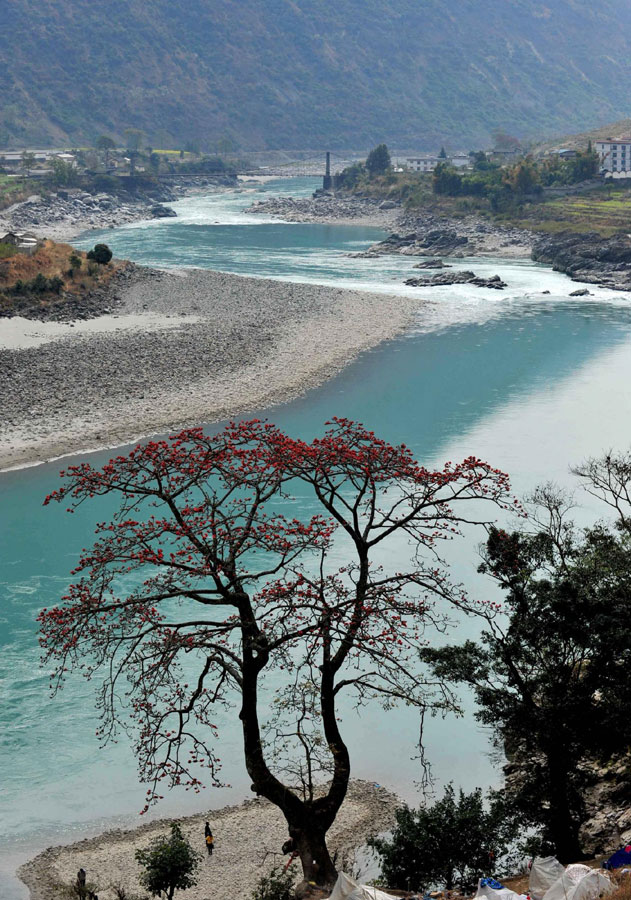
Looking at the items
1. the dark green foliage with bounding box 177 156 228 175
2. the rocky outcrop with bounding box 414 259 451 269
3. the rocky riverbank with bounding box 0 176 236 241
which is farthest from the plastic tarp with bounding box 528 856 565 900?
the dark green foliage with bounding box 177 156 228 175

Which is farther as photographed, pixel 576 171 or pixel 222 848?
pixel 576 171

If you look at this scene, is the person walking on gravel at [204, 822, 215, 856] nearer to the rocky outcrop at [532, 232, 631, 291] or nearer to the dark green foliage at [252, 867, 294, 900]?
the dark green foliage at [252, 867, 294, 900]

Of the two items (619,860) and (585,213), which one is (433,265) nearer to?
(585,213)

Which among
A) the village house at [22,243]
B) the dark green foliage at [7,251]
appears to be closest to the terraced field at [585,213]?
the village house at [22,243]

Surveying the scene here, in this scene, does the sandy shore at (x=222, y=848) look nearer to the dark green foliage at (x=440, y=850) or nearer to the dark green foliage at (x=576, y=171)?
the dark green foliage at (x=440, y=850)

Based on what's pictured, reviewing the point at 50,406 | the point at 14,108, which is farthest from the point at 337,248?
the point at 14,108

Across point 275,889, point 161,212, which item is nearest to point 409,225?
point 161,212

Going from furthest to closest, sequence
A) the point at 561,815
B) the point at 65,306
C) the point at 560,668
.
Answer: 1. the point at 65,306
2. the point at 560,668
3. the point at 561,815
